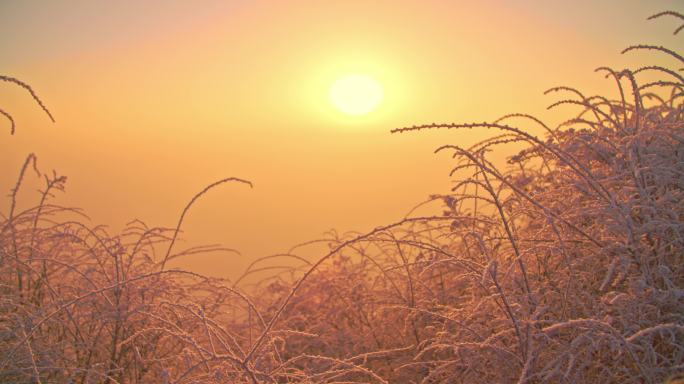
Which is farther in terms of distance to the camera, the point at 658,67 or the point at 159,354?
the point at 159,354

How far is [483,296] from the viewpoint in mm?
2520

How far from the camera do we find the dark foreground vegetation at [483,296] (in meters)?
1.83

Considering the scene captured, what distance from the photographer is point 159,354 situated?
116 inches

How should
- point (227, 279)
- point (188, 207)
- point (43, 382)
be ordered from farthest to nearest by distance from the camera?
point (227, 279) → point (188, 207) → point (43, 382)

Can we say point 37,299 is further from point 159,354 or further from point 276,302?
point 276,302

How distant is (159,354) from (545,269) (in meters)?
1.88

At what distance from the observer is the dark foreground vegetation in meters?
1.83

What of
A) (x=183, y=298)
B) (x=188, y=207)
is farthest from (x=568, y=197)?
(x=183, y=298)

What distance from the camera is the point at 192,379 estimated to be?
1.95m

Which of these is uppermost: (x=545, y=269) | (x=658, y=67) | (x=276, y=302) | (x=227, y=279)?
(x=658, y=67)

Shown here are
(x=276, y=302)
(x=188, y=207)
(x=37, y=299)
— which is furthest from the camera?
(x=276, y=302)

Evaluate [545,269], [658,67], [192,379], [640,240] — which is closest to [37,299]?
[192,379]

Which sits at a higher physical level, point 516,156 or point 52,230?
point 516,156

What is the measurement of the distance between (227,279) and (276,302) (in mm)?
737
